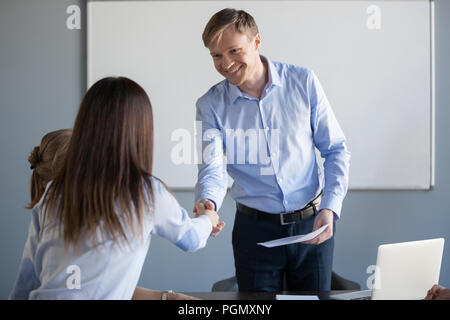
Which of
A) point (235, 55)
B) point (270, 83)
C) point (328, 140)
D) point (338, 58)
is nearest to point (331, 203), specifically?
point (328, 140)

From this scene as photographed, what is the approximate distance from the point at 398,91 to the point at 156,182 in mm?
2244

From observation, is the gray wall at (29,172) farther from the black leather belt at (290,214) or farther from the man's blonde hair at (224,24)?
the man's blonde hair at (224,24)

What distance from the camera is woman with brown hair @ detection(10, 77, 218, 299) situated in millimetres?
1084

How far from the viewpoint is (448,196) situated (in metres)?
2.98

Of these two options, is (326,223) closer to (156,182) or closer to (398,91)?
(156,182)

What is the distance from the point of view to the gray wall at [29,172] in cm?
297

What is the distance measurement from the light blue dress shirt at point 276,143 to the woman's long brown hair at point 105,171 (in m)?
0.68

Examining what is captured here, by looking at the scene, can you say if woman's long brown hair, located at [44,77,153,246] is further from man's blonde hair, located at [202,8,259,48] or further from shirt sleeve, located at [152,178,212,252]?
man's blonde hair, located at [202,8,259,48]

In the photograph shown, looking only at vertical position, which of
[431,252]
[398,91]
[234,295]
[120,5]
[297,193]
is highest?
[120,5]

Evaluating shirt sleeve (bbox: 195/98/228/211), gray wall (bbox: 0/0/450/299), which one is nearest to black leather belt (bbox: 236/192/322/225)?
shirt sleeve (bbox: 195/98/228/211)

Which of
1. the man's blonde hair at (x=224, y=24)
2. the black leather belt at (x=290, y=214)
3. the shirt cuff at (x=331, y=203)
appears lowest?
the black leather belt at (x=290, y=214)

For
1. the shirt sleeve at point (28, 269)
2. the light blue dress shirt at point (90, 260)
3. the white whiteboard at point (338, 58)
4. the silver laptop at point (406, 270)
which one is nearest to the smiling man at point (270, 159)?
the silver laptop at point (406, 270)

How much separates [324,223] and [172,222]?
71 centimetres
